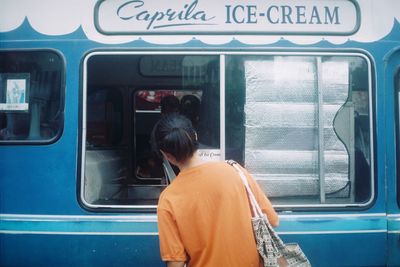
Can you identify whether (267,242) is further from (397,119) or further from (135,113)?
(135,113)

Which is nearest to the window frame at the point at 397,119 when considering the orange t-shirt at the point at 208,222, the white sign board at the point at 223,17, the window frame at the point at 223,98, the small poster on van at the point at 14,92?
the window frame at the point at 223,98

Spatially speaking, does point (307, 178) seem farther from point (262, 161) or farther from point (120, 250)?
point (120, 250)

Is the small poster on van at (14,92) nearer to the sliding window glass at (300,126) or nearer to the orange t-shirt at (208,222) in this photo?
the sliding window glass at (300,126)

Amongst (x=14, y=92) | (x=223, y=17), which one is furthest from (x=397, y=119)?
(x=14, y=92)

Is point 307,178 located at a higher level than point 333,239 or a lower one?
higher

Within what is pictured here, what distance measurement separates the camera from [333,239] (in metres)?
2.40

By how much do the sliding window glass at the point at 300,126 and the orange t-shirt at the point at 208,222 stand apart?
85 centimetres

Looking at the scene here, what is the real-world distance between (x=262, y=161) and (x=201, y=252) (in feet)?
3.32

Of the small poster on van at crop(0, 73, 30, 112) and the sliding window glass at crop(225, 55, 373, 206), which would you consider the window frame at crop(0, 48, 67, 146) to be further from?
the sliding window glass at crop(225, 55, 373, 206)

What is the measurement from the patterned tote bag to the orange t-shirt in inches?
1.4

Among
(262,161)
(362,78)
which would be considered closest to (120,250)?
(262,161)

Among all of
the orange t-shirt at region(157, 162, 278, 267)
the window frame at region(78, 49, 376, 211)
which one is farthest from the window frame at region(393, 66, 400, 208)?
the orange t-shirt at region(157, 162, 278, 267)

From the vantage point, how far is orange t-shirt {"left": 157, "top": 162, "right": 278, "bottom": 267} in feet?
5.36

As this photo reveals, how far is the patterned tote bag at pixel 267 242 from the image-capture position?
1.68 meters
